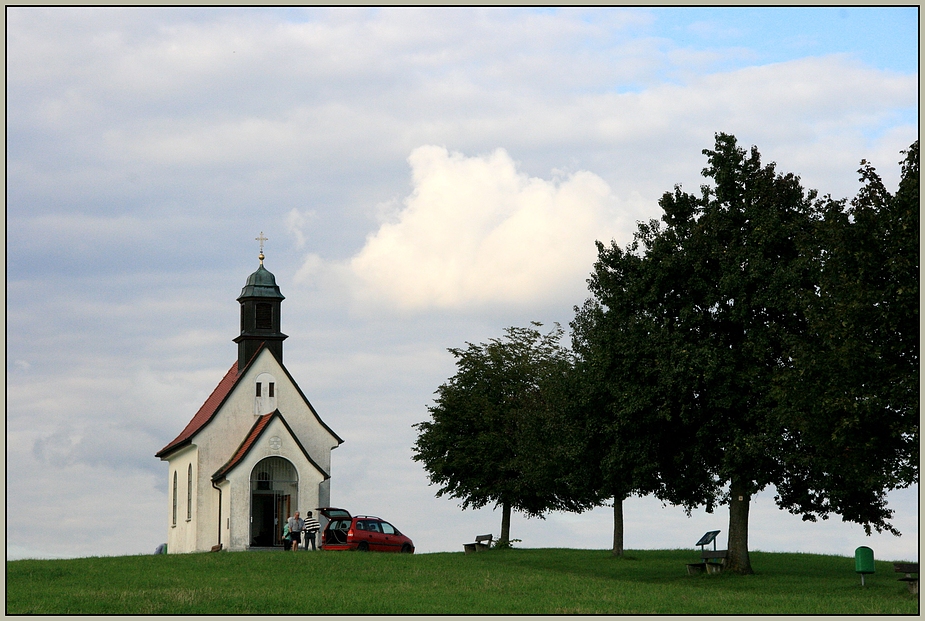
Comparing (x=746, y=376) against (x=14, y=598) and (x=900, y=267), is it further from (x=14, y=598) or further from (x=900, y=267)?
(x=14, y=598)

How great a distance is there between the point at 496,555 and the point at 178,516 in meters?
19.2

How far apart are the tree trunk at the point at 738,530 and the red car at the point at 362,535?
584 inches

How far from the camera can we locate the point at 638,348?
121ft

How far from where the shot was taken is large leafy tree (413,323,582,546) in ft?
173

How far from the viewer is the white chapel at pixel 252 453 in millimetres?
52250

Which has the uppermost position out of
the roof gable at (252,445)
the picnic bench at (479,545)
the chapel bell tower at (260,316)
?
the chapel bell tower at (260,316)

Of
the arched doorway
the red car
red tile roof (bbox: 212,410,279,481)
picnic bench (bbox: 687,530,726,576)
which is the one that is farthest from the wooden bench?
red tile roof (bbox: 212,410,279,481)

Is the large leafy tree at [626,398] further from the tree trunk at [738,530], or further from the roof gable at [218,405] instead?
the roof gable at [218,405]

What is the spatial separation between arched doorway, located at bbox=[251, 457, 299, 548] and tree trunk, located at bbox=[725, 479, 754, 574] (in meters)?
22.5

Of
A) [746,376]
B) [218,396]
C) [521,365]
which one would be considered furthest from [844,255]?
[218,396]

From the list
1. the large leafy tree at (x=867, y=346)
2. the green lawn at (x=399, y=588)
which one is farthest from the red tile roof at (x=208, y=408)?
the large leafy tree at (x=867, y=346)

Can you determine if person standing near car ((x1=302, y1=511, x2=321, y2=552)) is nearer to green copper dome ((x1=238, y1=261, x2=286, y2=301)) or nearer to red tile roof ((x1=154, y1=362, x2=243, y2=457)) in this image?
red tile roof ((x1=154, y1=362, x2=243, y2=457))

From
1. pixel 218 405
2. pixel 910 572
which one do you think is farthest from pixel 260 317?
pixel 910 572

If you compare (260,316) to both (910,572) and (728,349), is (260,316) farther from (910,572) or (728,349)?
(910,572)
